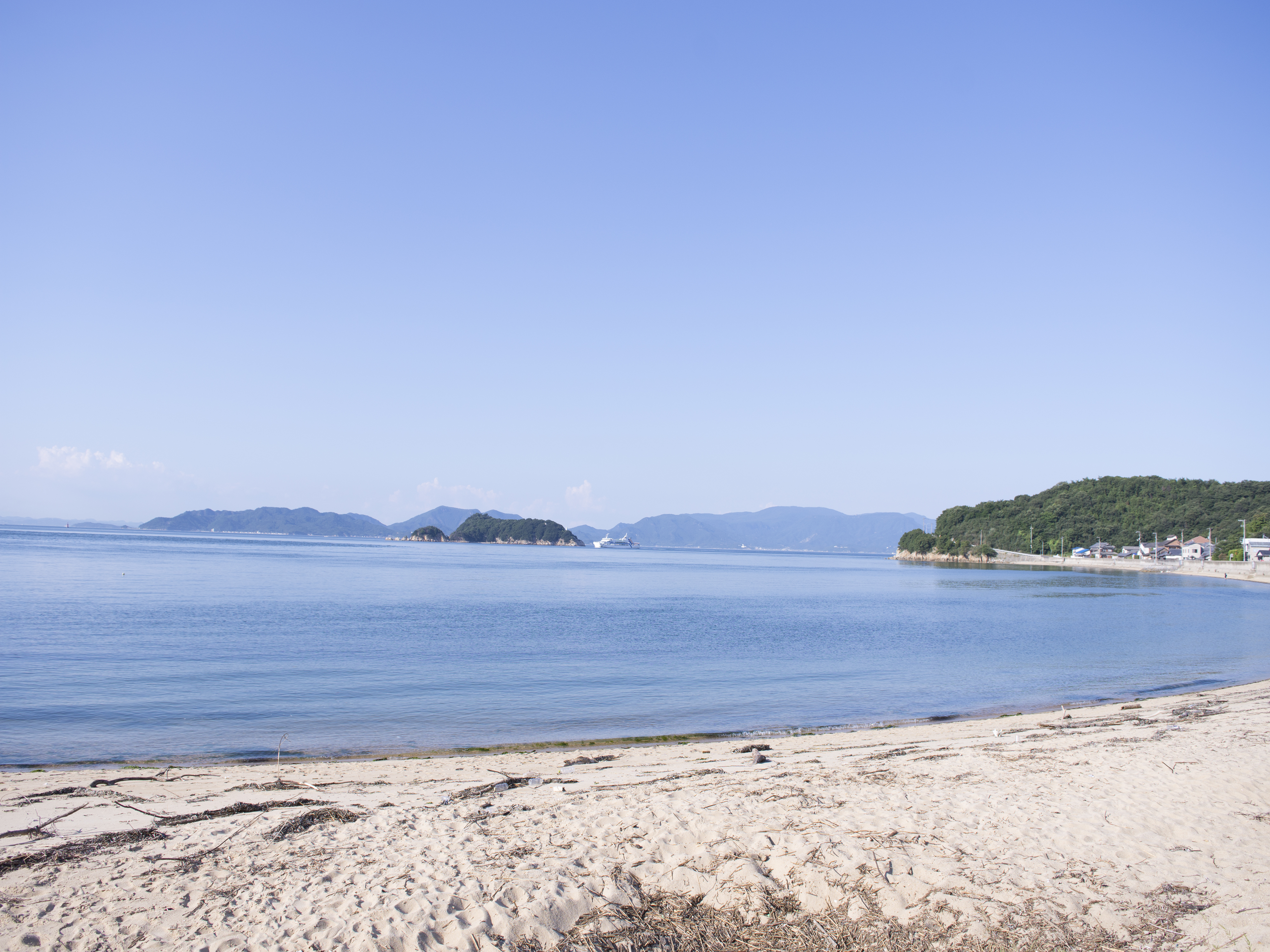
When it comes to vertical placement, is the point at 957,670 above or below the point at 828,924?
below

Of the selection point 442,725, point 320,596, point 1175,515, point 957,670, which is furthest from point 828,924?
point 1175,515

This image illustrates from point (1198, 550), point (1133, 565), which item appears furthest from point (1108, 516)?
point (1133, 565)

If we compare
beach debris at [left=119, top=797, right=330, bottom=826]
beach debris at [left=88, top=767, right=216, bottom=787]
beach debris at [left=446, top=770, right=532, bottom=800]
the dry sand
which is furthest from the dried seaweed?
beach debris at [left=88, top=767, right=216, bottom=787]

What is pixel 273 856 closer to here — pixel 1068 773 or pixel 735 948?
pixel 735 948

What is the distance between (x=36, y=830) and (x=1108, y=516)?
179m

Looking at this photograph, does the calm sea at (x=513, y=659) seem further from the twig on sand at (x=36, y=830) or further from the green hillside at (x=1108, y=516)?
the green hillside at (x=1108, y=516)

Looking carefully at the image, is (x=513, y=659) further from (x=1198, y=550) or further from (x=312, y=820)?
(x=1198, y=550)

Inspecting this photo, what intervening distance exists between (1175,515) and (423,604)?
15325 cm

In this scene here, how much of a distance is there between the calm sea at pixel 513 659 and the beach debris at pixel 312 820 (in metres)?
5.23

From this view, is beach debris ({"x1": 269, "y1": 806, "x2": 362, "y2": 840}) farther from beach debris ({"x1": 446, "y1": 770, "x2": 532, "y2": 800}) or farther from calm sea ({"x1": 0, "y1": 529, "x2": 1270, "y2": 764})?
calm sea ({"x1": 0, "y1": 529, "x2": 1270, "y2": 764})

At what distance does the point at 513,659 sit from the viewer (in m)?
22.2

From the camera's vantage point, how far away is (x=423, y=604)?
1574 inches

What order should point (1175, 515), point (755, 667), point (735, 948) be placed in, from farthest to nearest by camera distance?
point (1175, 515)
point (755, 667)
point (735, 948)

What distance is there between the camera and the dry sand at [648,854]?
192 inches
